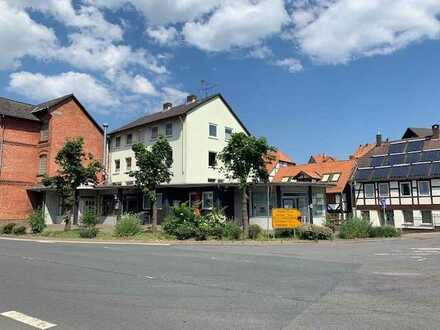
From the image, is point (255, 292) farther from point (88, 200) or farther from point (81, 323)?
point (88, 200)

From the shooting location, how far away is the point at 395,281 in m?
10.2

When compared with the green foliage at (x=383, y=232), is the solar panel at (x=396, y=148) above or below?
above

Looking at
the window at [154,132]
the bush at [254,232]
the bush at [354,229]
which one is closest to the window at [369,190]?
the bush at [354,229]

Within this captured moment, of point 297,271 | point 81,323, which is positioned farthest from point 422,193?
point 81,323

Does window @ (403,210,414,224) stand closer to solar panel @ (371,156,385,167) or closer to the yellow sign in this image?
solar panel @ (371,156,385,167)

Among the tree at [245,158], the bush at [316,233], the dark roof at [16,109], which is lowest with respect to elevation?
the bush at [316,233]

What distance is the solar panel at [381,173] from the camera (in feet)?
158

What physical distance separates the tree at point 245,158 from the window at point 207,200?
5.81 metres

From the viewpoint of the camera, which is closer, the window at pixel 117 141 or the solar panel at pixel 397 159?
the window at pixel 117 141

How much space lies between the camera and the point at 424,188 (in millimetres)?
44594

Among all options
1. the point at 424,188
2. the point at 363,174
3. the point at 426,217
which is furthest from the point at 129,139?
the point at 426,217

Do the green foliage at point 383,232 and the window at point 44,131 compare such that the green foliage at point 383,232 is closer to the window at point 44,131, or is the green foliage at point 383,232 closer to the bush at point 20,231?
the bush at point 20,231

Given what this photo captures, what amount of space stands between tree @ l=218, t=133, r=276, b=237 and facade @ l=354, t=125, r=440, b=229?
19.8 metres

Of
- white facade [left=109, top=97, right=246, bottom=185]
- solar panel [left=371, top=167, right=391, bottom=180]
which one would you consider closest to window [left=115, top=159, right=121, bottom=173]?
white facade [left=109, top=97, right=246, bottom=185]
